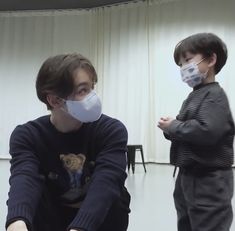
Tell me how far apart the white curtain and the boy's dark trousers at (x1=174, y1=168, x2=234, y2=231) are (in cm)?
443

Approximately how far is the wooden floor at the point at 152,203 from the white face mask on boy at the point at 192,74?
0.97 meters

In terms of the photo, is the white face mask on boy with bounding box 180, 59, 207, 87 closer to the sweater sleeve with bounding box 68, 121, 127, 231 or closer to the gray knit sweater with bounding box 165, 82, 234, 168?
the gray knit sweater with bounding box 165, 82, 234, 168

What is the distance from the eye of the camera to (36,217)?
1.11m

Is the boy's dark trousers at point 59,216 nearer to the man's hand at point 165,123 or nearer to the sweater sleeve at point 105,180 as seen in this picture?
the sweater sleeve at point 105,180

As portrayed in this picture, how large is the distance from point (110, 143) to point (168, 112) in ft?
16.1

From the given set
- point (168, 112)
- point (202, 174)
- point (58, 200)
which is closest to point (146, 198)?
point (202, 174)

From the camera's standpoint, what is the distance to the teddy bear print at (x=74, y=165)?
1.13 metres

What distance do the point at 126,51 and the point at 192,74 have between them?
494 centimetres

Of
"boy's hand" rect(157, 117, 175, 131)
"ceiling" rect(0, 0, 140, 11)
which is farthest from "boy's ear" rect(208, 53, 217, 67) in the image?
"ceiling" rect(0, 0, 140, 11)

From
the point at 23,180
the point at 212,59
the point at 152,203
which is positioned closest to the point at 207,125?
the point at 212,59

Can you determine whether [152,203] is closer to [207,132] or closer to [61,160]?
[207,132]

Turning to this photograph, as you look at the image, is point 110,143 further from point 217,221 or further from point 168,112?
point 168,112

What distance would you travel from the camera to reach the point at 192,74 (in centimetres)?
156

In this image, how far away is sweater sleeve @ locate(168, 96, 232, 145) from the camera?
139 cm
